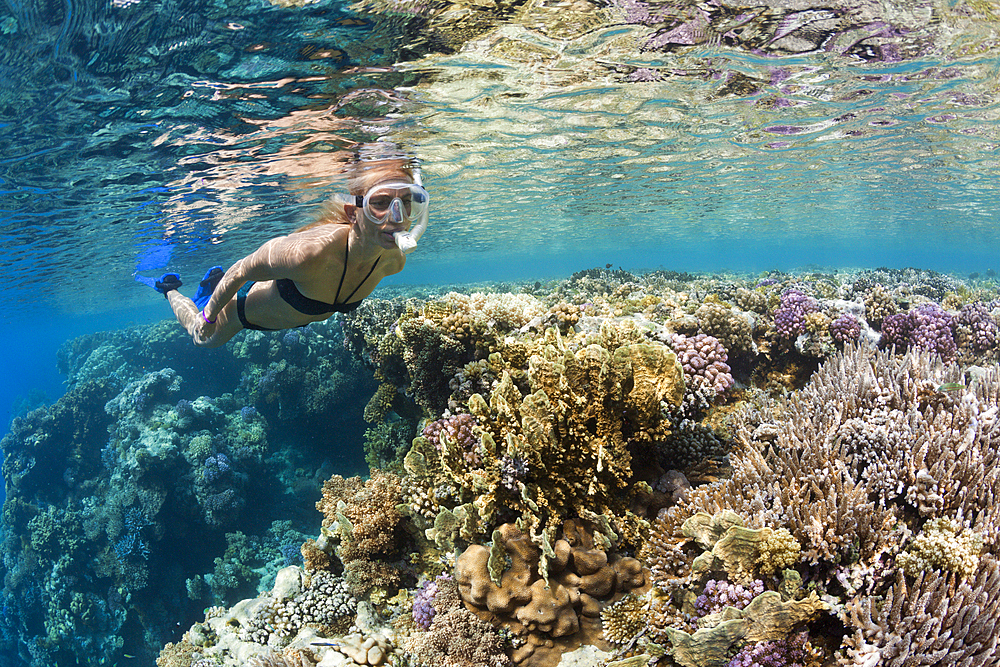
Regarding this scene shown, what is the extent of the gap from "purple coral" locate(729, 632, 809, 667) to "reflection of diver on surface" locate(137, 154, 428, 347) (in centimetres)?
412

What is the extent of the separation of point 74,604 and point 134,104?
1617 cm

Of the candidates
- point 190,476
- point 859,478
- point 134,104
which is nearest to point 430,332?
point 859,478

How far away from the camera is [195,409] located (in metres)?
15.8

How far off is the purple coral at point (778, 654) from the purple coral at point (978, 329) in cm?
816

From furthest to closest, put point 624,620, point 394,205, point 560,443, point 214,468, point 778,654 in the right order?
point 214,468
point 394,205
point 560,443
point 624,620
point 778,654

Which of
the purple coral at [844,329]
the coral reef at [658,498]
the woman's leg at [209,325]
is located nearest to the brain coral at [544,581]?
the coral reef at [658,498]

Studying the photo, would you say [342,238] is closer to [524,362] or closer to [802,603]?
[524,362]

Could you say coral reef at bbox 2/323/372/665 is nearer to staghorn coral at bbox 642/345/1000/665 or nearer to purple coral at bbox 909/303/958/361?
staghorn coral at bbox 642/345/1000/665

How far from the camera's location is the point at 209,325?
6.75m

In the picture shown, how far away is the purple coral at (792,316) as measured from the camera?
7.43 metres

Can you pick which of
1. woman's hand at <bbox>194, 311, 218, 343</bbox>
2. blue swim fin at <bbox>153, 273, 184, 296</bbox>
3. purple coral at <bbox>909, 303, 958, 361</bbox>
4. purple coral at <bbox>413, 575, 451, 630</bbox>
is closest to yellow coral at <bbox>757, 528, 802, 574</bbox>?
purple coral at <bbox>413, 575, 451, 630</bbox>

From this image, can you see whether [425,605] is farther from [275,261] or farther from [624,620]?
[275,261]

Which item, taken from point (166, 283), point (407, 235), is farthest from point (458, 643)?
point (166, 283)

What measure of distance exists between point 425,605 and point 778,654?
284cm
